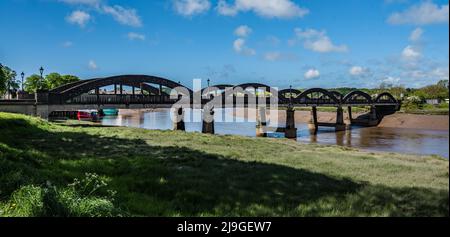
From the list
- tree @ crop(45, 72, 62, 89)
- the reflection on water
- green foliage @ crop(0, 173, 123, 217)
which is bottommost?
the reflection on water

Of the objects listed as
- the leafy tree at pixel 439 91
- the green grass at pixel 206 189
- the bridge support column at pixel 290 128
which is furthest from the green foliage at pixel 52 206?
the bridge support column at pixel 290 128

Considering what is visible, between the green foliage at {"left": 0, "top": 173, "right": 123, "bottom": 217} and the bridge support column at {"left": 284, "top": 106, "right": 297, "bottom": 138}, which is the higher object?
the green foliage at {"left": 0, "top": 173, "right": 123, "bottom": 217}

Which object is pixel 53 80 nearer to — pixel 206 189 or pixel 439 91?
pixel 206 189

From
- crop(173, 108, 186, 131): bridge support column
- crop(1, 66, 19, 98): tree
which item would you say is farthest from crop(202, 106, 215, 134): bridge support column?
crop(1, 66, 19, 98): tree

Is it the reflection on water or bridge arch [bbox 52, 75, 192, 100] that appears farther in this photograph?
bridge arch [bbox 52, 75, 192, 100]

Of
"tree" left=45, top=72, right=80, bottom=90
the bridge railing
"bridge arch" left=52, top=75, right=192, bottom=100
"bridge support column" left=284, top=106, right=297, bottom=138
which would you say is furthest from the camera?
"tree" left=45, top=72, right=80, bottom=90

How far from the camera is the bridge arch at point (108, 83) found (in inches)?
2533

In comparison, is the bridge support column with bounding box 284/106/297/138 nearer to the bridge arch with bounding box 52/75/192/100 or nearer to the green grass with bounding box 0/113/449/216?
the bridge arch with bounding box 52/75/192/100

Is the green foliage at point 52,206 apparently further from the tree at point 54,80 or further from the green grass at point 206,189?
the tree at point 54,80

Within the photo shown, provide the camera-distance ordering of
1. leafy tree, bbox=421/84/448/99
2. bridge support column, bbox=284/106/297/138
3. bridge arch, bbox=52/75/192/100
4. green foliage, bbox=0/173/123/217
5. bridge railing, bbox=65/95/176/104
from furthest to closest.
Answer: bridge support column, bbox=284/106/297/138, bridge arch, bbox=52/75/192/100, bridge railing, bbox=65/95/176/104, green foliage, bbox=0/173/123/217, leafy tree, bbox=421/84/448/99

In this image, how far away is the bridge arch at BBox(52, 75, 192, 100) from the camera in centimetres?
6435
